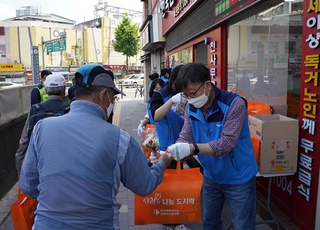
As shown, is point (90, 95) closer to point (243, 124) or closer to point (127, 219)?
point (243, 124)

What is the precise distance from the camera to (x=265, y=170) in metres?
2.82

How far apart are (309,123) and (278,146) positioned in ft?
1.28

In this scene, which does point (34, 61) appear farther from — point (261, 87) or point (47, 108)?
point (261, 87)

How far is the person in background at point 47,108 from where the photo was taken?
10.2ft

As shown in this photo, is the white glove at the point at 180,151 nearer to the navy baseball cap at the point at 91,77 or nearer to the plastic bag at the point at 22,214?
the navy baseball cap at the point at 91,77

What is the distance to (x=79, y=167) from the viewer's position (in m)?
1.32

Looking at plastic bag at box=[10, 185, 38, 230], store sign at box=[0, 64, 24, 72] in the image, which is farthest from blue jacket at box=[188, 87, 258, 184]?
store sign at box=[0, 64, 24, 72]

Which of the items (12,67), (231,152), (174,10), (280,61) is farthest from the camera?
(12,67)

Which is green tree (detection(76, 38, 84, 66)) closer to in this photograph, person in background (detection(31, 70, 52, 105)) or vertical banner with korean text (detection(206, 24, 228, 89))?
person in background (detection(31, 70, 52, 105))

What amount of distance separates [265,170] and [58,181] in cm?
225

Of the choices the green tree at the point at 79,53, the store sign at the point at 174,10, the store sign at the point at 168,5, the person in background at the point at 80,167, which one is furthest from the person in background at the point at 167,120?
the green tree at the point at 79,53

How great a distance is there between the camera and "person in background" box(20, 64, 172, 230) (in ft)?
4.33

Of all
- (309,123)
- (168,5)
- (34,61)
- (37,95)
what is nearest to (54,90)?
(37,95)

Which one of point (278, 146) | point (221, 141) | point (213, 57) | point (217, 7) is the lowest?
point (278, 146)
